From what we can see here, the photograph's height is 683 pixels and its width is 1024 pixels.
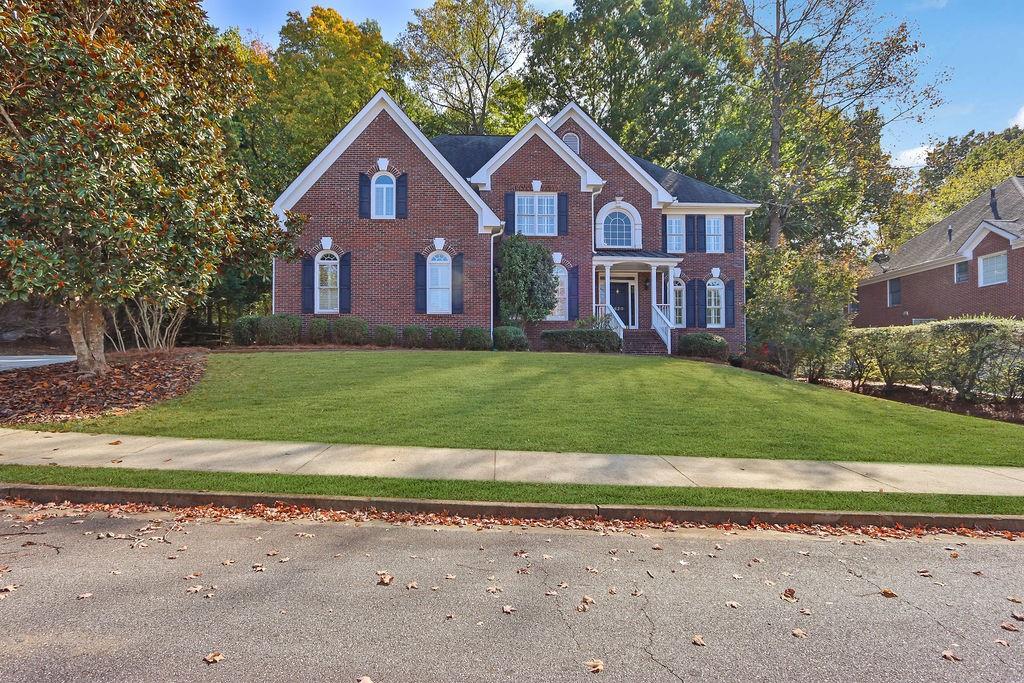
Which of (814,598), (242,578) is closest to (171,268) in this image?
(242,578)

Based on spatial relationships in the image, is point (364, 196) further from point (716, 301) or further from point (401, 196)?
point (716, 301)

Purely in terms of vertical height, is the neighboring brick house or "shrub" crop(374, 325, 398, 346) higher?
the neighboring brick house

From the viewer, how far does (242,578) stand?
3986mm

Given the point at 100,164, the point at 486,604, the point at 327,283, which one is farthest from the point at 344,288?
the point at 486,604

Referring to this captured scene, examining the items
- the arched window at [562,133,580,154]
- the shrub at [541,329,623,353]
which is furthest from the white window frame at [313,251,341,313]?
the arched window at [562,133,580,154]

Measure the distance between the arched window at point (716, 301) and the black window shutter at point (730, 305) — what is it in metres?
0.18

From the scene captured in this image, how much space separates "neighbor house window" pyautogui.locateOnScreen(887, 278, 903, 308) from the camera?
3083 centimetres

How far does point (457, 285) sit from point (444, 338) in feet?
7.06

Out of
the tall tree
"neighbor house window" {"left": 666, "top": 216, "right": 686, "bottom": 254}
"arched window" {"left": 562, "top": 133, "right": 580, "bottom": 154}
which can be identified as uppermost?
the tall tree

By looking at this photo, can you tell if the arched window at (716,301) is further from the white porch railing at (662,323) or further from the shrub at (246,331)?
the shrub at (246,331)

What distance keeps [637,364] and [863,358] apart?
712 centimetres

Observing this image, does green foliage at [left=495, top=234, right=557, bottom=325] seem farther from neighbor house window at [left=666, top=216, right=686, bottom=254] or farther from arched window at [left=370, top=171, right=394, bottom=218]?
neighbor house window at [left=666, top=216, right=686, bottom=254]

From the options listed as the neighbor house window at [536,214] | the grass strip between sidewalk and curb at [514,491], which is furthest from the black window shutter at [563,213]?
the grass strip between sidewalk and curb at [514,491]

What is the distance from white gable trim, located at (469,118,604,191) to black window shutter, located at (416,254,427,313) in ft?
14.2
